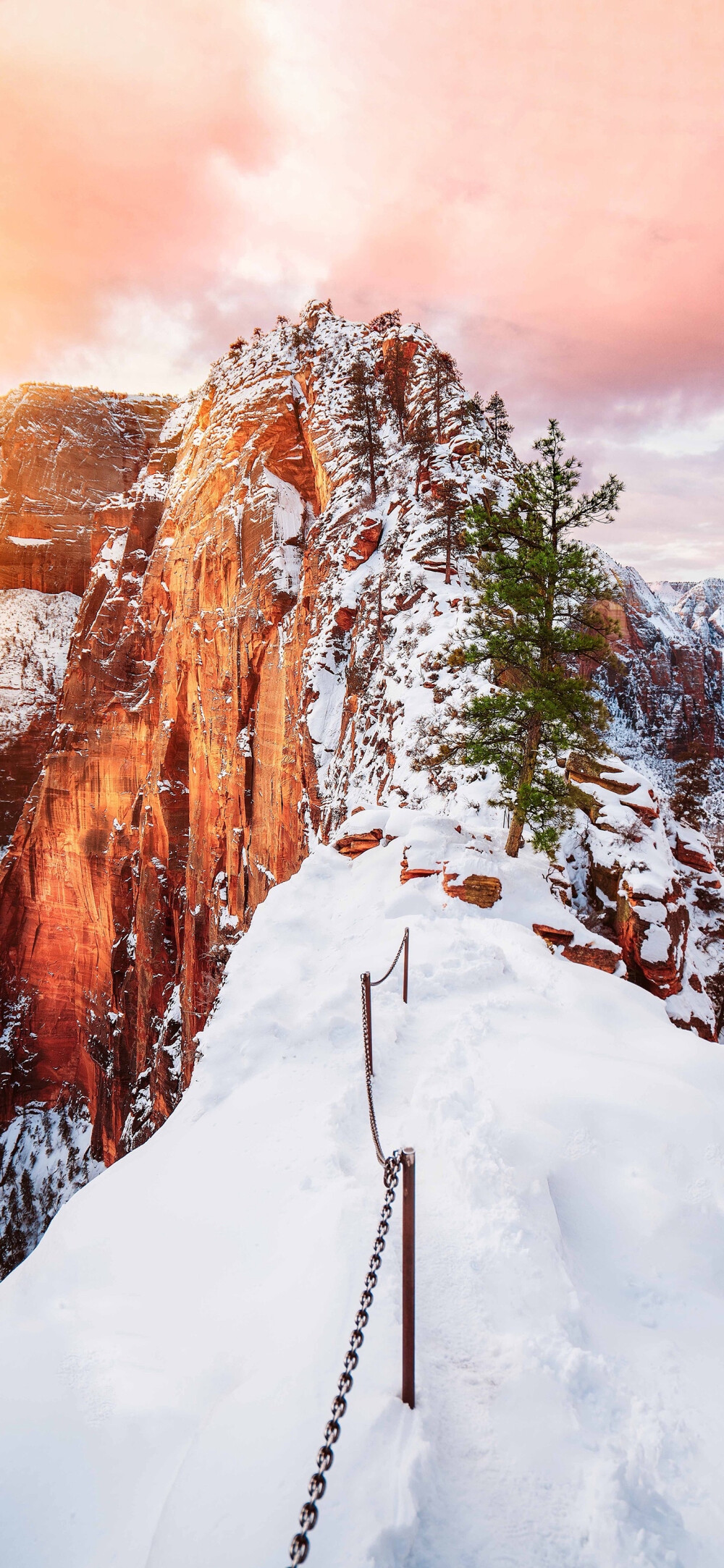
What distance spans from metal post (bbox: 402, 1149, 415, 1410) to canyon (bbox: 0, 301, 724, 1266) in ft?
26.2

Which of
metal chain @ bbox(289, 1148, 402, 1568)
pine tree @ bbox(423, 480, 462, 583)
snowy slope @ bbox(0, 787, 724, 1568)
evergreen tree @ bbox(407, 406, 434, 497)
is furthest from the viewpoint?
evergreen tree @ bbox(407, 406, 434, 497)

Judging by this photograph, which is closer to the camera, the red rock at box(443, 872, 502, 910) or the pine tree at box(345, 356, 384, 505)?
the red rock at box(443, 872, 502, 910)

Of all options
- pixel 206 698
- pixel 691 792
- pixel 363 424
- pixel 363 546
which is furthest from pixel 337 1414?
pixel 363 424

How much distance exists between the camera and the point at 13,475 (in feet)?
172

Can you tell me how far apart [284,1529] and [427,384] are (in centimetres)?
3934

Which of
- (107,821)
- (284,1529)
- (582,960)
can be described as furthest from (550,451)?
(107,821)

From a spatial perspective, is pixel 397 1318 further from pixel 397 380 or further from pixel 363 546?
pixel 397 380

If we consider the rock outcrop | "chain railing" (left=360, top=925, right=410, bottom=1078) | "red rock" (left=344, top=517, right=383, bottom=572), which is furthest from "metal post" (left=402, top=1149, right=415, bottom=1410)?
"red rock" (left=344, top=517, right=383, bottom=572)

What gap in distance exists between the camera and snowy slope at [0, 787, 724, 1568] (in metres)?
2.48

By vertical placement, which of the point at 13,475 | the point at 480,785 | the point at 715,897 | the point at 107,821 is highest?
the point at 13,475

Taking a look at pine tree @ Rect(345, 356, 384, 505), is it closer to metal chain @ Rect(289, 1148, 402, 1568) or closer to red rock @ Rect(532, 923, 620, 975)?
red rock @ Rect(532, 923, 620, 975)

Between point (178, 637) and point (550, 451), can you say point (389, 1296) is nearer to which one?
point (550, 451)

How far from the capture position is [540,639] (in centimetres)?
1230

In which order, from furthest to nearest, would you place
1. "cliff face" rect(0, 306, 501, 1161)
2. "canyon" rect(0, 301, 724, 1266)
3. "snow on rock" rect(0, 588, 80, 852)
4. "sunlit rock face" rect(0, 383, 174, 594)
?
"sunlit rock face" rect(0, 383, 174, 594), "snow on rock" rect(0, 588, 80, 852), "cliff face" rect(0, 306, 501, 1161), "canyon" rect(0, 301, 724, 1266)
